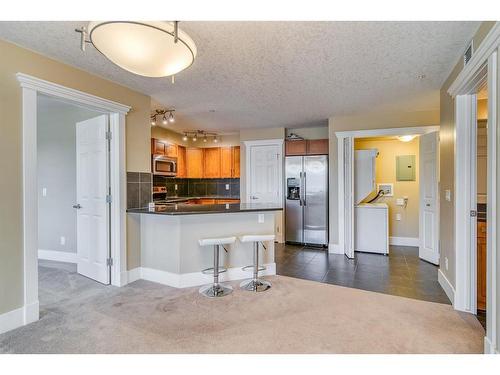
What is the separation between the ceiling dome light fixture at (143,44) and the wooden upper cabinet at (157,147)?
356cm

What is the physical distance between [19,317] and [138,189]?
1699 millimetres

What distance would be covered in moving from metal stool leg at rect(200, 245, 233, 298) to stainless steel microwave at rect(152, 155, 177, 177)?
2813mm

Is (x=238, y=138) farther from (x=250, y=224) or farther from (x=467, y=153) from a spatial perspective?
(x=467, y=153)

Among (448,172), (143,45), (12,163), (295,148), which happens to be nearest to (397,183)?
(295,148)

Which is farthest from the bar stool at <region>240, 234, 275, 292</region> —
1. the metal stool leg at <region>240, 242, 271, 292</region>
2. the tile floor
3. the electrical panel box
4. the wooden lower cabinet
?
the electrical panel box

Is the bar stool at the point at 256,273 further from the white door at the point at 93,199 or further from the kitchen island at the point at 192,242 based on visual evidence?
the white door at the point at 93,199

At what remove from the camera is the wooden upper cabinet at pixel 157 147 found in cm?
513

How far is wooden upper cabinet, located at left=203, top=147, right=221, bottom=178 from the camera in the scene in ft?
21.2

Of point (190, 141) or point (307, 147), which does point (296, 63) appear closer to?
point (307, 147)

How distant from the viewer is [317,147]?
17.0 feet

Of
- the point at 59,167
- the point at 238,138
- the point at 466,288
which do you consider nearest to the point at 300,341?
the point at 466,288

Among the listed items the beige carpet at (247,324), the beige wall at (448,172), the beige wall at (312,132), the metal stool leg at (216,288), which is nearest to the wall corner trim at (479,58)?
the beige wall at (448,172)

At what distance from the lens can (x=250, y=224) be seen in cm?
345

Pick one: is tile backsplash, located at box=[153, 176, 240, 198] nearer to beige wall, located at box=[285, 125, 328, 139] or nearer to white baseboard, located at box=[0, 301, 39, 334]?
beige wall, located at box=[285, 125, 328, 139]
